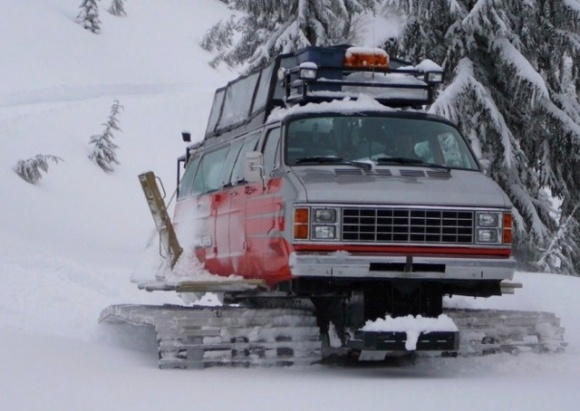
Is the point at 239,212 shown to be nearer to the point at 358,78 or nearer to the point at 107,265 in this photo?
the point at 358,78

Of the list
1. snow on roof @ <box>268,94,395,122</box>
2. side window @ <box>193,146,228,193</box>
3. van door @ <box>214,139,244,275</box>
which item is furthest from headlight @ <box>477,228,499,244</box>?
side window @ <box>193,146,228,193</box>

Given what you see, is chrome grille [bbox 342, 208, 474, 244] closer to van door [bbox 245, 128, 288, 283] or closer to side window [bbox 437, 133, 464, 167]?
van door [bbox 245, 128, 288, 283]

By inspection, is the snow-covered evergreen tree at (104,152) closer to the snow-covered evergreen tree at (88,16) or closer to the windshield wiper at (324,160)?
the windshield wiper at (324,160)

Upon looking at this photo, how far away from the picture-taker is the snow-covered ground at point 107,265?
9.05 metres

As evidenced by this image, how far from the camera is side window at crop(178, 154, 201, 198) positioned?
1512cm

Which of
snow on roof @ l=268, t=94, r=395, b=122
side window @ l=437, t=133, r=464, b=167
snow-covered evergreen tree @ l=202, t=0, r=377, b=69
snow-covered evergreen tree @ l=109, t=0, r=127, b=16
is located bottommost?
side window @ l=437, t=133, r=464, b=167

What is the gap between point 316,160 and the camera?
11.3 m

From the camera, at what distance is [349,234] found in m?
10.5

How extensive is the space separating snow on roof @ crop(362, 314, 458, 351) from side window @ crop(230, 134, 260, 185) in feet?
8.73

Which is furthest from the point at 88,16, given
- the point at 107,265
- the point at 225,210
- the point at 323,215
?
the point at 323,215

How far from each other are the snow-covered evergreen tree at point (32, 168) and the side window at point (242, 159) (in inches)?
606

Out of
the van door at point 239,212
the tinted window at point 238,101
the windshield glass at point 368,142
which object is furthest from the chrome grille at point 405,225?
the tinted window at point 238,101

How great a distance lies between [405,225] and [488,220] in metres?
0.80

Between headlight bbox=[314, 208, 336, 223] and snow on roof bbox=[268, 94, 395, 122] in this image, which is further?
snow on roof bbox=[268, 94, 395, 122]
